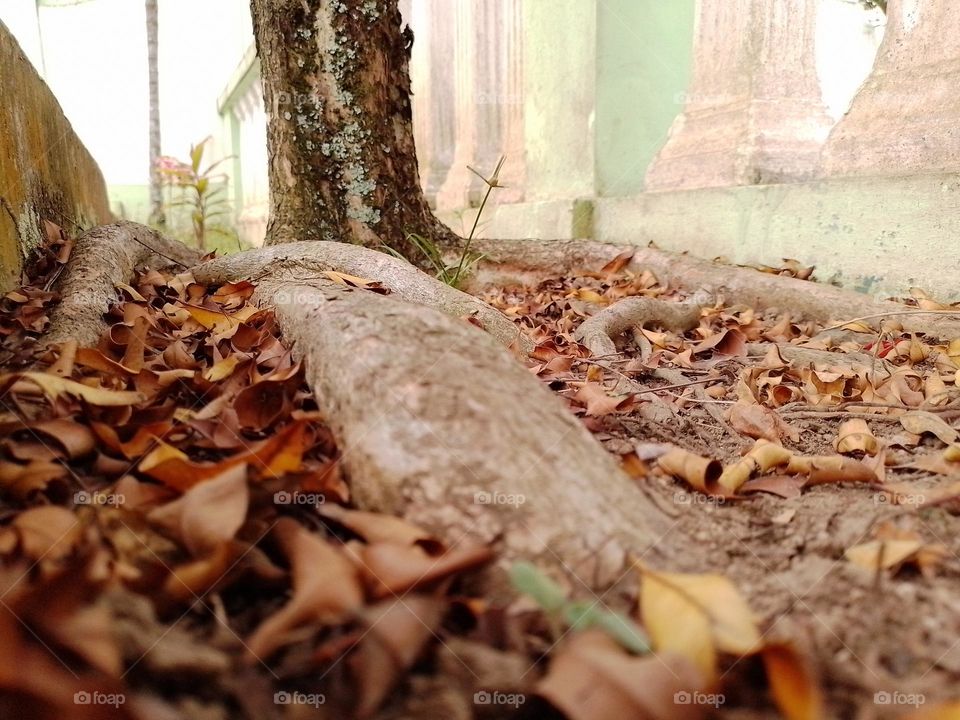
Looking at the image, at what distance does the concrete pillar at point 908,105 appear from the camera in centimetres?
261

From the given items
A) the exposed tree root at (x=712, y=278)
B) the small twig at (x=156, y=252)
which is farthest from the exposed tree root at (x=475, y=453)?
the exposed tree root at (x=712, y=278)

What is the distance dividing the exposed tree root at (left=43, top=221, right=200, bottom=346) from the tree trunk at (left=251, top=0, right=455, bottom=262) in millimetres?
448

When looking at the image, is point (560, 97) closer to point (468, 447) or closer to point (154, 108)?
point (468, 447)

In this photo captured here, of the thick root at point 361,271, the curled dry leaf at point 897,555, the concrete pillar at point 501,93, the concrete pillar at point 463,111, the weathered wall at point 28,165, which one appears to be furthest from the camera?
the concrete pillar at point 463,111

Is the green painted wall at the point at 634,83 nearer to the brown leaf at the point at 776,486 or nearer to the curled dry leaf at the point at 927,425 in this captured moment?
the curled dry leaf at the point at 927,425

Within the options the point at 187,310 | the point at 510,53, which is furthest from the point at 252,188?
the point at 187,310

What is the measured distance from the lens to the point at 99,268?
1771 millimetres

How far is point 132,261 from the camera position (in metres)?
2.08

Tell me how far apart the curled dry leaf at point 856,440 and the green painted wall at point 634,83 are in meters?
3.25

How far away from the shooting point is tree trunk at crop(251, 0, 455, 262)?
2512 mm

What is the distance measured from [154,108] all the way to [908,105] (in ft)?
28.2

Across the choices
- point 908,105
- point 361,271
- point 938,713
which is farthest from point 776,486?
point 908,105

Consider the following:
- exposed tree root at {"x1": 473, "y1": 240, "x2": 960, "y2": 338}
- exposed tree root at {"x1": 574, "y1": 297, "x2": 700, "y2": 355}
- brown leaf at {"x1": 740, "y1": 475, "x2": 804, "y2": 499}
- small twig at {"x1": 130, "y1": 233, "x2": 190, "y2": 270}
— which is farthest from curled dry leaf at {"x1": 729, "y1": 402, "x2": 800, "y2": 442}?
small twig at {"x1": 130, "y1": 233, "x2": 190, "y2": 270}

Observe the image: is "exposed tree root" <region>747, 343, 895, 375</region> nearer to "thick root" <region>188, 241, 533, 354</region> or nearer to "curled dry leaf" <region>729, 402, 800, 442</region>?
"curled dry leaf" <region>729, 402, 800, 442</region>
